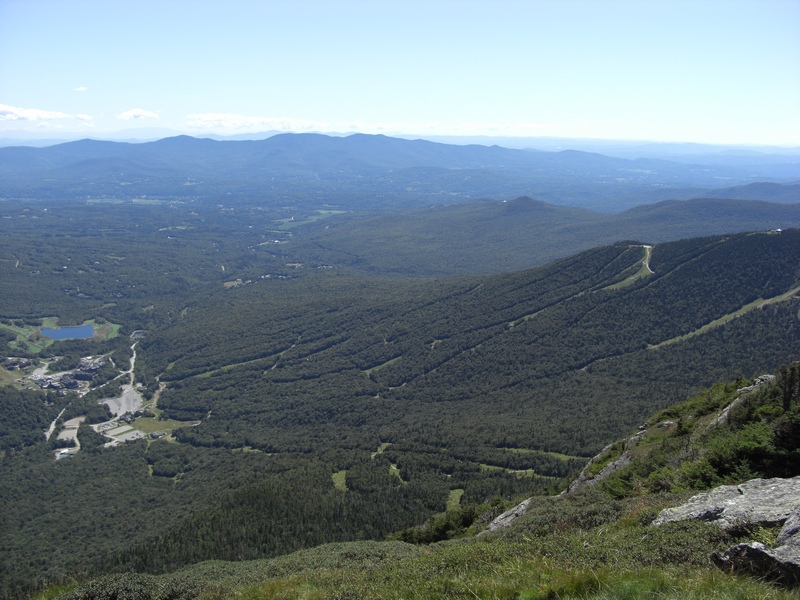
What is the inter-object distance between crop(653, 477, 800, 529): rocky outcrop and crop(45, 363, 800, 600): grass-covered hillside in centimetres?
48

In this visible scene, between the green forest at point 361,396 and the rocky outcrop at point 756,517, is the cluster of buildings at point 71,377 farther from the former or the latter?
the rocky outcrop at point 756,517

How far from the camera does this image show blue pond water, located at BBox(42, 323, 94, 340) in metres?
157

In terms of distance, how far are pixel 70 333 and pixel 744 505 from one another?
182679 mm

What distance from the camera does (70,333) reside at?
160625 millimetres

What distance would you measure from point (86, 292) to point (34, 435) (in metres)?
109

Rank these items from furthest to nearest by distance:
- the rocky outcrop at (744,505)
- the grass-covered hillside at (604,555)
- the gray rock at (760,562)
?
the rocky outcrop at (744,505), the grass-covered hillside at (604,555), the gray rock at (760,562)

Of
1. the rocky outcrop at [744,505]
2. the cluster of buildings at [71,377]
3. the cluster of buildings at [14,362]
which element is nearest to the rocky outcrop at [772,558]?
the rocky outcrop at [744,505]

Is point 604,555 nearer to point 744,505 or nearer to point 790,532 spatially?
point 790,532

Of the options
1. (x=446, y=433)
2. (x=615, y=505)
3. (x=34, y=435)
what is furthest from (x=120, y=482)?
(x=615, y=505)

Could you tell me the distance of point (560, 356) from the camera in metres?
109

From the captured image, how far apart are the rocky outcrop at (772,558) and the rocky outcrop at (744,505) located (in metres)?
1.17

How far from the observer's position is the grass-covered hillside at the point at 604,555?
Result: 437 inches

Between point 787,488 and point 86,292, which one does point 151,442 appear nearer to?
point 787,488

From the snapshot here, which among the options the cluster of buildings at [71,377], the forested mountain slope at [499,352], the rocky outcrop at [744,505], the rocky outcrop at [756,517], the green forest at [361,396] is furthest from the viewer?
the cluster of buildings at [71,377]
